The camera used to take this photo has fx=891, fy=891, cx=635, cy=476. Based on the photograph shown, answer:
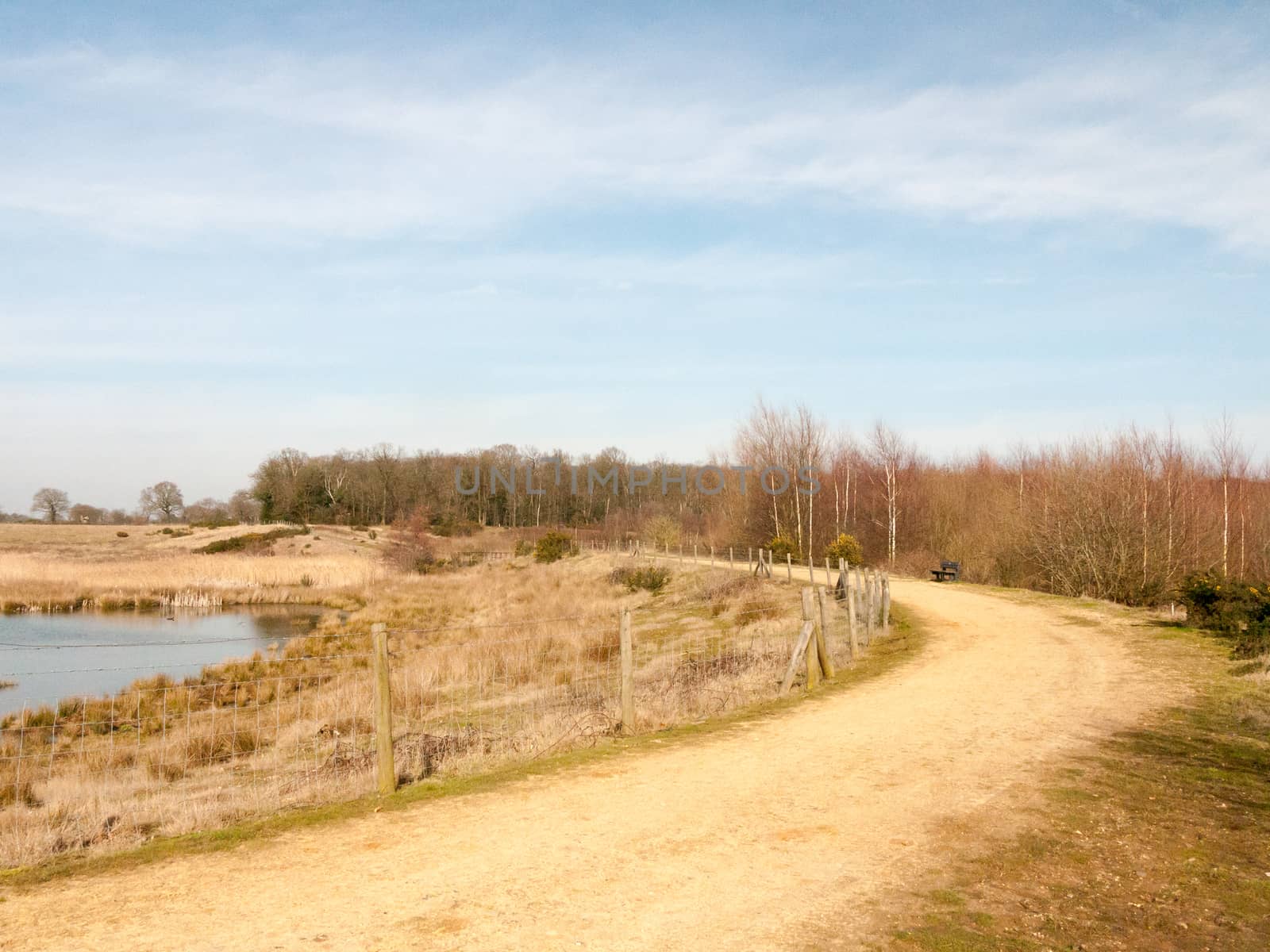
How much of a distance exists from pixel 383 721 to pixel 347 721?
6210mm

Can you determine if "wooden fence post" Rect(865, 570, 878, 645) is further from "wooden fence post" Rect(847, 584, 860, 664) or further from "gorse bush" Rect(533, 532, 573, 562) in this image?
"gorse bush" Rect(533, 532, 573, 562)

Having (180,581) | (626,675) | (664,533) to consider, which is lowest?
(180,581)

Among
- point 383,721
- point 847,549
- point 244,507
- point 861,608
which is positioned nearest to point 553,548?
point 847,549

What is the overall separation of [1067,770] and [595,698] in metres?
6.24

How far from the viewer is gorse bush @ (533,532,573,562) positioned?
53500mm

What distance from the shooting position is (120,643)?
19.9 metres

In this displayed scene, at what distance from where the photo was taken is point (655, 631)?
22.6 meters

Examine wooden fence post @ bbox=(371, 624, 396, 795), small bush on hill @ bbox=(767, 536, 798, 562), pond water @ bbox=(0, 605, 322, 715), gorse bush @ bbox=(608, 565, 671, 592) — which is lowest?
pond water @ bbox=(0, 605, 322, 715)

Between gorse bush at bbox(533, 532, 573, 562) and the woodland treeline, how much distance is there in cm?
595

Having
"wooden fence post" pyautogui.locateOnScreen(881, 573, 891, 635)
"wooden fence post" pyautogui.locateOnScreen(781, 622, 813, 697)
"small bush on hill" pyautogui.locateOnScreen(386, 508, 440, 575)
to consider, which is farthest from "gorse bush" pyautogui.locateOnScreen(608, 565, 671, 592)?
"wooden fence post" pyautogui.locateOnScreen(781, 622, 813, 697)

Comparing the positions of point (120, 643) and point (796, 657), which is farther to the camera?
point (120, 643)

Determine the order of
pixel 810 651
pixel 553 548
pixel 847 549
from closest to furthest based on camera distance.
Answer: pixel 810 651, pixel 847 549, pixel 553 548

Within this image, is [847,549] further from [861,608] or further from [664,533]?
[861,608]

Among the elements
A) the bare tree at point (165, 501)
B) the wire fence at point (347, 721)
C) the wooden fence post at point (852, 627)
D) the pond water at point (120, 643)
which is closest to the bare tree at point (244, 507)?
the bare tree at point (165, 501)
